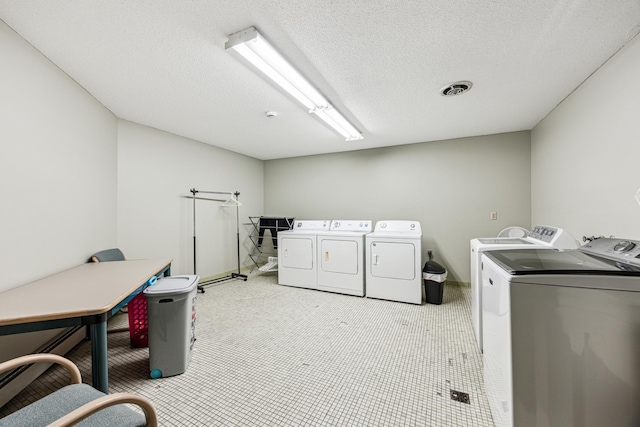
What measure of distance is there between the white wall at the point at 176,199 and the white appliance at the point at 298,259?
1.24 metres

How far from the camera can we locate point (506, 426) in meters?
1.25

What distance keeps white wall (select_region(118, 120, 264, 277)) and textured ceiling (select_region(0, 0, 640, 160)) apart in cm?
58

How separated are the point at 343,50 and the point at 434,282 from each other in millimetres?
2911

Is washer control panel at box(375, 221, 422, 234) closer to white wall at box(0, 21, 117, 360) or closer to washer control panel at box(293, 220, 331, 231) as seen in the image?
washer control panel at box(293, 220, 331, 231)

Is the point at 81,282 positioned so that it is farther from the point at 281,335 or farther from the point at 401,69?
the point at 401,69

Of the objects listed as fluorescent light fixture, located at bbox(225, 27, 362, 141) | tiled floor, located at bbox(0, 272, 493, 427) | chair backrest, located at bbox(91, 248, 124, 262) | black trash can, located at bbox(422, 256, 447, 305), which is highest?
fluorescent light fixture, located at bbox(225, 27, 362, 141)

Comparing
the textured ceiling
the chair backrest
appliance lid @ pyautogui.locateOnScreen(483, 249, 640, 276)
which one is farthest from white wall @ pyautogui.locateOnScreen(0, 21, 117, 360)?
appliance lid @ pyautogui.locateOnScreen(483, 249, 640, 276)

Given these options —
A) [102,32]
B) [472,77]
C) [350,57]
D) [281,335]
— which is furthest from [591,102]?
[102,32]

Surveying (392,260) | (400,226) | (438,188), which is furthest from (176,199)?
(438,188)

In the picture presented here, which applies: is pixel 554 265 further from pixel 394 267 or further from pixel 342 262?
pixel 342 262

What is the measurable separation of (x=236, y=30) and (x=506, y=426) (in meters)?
2.79

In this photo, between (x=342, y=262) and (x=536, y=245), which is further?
(x=342, y=262)

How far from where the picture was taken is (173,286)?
1.94 m

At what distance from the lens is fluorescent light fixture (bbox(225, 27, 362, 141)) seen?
1663mm
